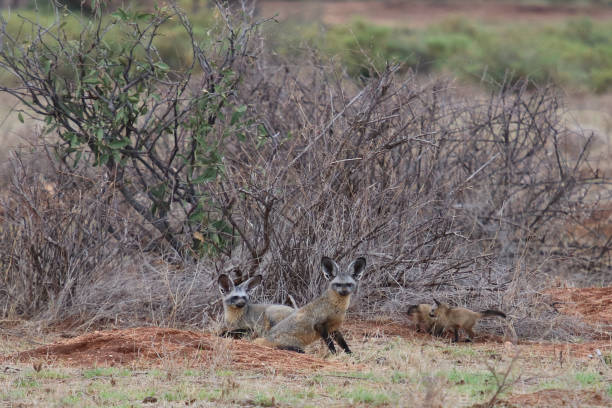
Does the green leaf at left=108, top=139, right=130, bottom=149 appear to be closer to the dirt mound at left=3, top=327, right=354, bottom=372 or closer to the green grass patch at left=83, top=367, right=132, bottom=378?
the dirt mound at left=3, top=327, right=354, bottom=372

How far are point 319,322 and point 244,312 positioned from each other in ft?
3.01

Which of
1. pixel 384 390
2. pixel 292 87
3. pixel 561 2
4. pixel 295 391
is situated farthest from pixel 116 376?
pixel 561 2

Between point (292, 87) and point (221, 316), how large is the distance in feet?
12.1

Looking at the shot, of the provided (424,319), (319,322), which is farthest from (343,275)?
(424,319)

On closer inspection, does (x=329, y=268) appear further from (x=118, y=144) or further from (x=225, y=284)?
(x=118, y=144)

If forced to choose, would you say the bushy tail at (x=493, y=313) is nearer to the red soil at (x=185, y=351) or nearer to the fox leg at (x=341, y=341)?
the red soil at (x=185, y=351)

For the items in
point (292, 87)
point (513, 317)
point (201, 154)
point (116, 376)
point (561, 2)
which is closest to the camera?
point (116, 376)

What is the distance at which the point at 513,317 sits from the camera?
29.0ft

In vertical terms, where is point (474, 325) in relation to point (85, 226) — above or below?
below

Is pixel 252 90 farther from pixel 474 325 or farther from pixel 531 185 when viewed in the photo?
pixel 474 325

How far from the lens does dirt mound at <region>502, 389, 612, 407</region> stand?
19.2 feet

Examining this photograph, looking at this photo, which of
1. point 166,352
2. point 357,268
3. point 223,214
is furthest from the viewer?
point 223,214

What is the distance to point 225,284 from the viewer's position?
335 inches

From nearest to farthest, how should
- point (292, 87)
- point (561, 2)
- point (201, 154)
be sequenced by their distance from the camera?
point (201, 154), point (292, 87), point (561, 2)
